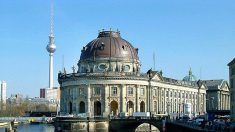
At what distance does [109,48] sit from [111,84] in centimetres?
1341

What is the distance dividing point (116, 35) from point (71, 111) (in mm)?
28100

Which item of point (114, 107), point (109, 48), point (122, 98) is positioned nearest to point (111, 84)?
point (122, 98)

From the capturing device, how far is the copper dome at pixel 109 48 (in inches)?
5723

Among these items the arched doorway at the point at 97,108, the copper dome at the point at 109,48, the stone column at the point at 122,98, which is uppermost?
the copper dome at the point at 109,48

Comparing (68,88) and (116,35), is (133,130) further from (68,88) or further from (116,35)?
(116,35)

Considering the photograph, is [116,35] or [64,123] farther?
[116,35]

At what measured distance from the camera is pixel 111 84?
13675cm

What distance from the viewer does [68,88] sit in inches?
5620

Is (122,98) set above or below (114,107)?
above

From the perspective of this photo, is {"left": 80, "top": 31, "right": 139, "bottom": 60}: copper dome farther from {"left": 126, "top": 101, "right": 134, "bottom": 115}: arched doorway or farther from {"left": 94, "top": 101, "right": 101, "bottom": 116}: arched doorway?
{"left": 94, "top": 101, "right": 101, "bottom": 116}: arched doorway

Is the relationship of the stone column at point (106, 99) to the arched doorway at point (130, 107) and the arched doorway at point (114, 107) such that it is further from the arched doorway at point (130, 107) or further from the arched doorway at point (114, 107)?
the arched doorway at point (130, 107)

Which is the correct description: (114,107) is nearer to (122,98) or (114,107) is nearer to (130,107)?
(130,107)

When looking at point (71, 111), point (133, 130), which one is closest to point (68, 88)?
point (71, 111)

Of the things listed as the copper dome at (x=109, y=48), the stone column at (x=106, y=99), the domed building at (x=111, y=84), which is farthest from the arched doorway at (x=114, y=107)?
the copper dome at (x=109, y=48)
